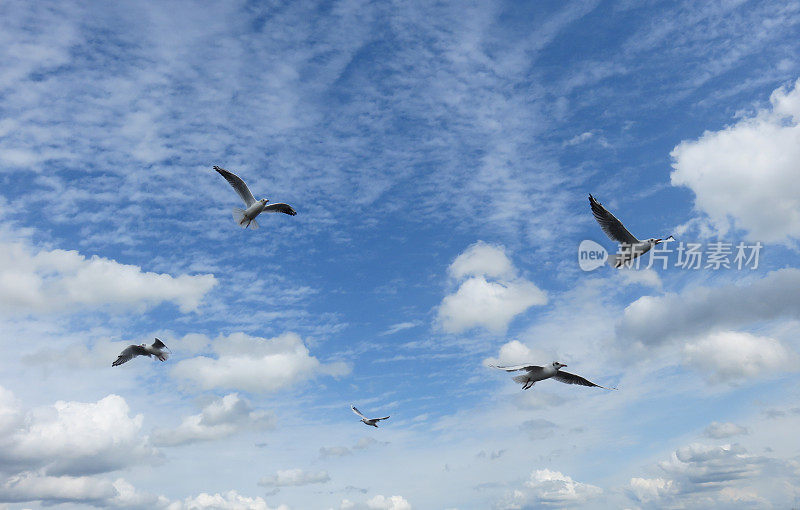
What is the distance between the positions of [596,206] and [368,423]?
127 ft

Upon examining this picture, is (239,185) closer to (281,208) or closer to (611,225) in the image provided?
(281,208)

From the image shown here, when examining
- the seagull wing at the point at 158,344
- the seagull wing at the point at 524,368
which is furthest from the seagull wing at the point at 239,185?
the seagull wing at the point at 524,368

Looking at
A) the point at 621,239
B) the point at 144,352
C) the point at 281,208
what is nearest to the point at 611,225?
the point at 621,239

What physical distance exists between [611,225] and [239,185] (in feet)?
95.4

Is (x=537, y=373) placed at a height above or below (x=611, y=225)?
below

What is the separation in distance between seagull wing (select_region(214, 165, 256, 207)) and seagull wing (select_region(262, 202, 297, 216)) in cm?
146

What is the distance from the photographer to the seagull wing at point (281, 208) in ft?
165

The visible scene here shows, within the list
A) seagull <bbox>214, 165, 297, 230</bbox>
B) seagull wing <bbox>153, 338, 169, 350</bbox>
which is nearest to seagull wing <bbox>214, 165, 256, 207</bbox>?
seagull <bbox>214, 165, 297, 230</bbox>

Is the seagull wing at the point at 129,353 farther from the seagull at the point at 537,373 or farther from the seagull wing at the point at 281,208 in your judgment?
the seagull at the point at 537,373

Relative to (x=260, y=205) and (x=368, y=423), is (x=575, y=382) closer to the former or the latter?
(x=260, y=205)

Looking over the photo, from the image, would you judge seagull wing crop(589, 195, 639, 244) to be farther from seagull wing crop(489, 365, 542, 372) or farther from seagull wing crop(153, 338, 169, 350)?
seagull wing crop(153, 338, 169, 350)

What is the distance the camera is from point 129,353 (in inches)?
1849

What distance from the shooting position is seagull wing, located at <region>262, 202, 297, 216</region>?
1976 inches

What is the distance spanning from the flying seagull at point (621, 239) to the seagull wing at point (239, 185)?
27.0 meters
